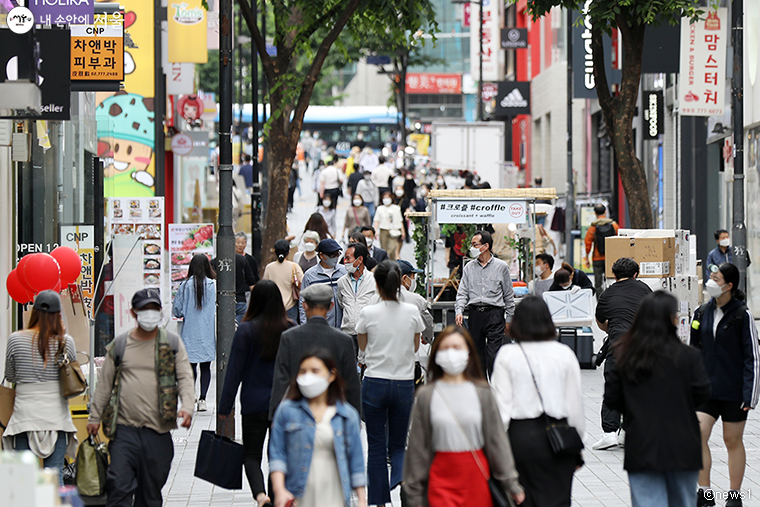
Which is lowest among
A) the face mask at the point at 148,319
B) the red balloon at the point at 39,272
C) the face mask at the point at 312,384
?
the face mask at the point at 312,384

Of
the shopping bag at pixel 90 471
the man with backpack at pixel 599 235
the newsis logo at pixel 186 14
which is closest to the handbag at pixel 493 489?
the shopping bag at pixel 90 471

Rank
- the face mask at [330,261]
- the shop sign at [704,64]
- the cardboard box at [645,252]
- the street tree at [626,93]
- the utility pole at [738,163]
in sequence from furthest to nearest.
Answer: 1. the shop sign at [704,64]
2. the street tree at [626,93]
3. the utility pole at [738,163]
4. the cardboard box at [645,252]
5. the face mask at [330,261]

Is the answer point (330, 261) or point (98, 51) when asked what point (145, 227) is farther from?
point (330, 261)

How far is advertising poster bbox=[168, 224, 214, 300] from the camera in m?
16.1

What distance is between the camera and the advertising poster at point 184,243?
16.1 metres

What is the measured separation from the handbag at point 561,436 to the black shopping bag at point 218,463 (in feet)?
7.94

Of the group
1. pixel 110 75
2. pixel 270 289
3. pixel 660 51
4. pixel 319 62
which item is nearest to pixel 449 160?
pixel 660 51

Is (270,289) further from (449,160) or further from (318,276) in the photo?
(449,160)

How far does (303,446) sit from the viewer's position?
5320 millimetres

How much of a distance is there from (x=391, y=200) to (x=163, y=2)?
23.1 feet

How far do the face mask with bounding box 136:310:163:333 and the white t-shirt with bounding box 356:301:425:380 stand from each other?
1.62 metres

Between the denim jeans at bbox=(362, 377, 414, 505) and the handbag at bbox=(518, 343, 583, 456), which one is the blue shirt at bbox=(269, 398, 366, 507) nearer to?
the handbag at bbox=(518, 343, 583, 456)

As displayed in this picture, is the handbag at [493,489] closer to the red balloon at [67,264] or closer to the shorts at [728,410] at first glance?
the shorts at [728,410]

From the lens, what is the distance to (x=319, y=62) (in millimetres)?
15812
